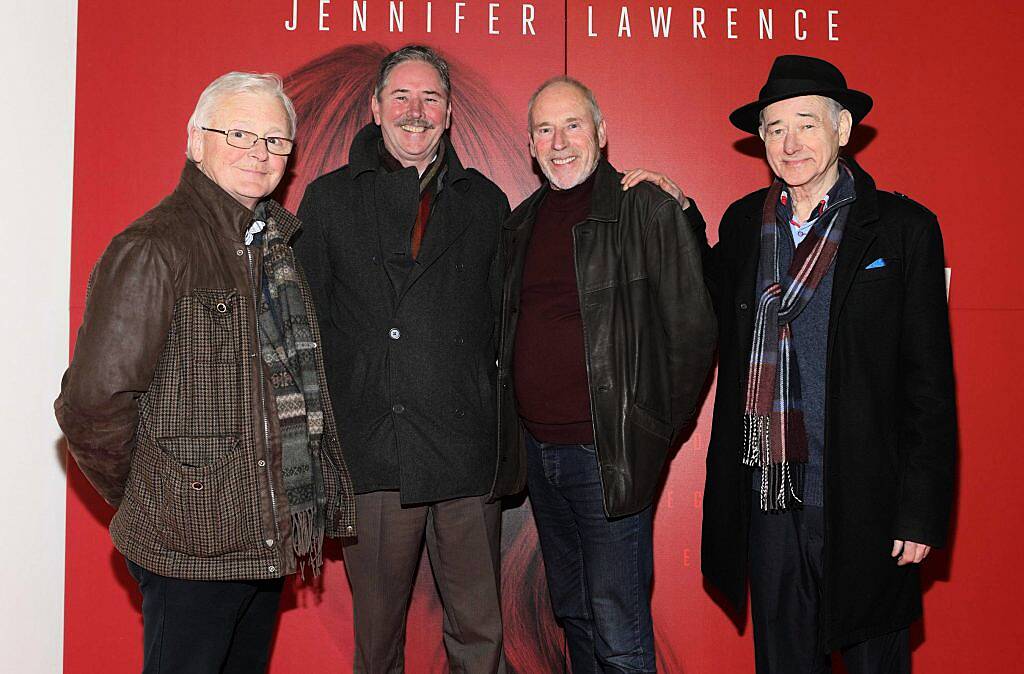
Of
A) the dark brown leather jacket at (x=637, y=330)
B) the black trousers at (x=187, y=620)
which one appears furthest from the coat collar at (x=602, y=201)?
the black trousers at (x=187, y=620)

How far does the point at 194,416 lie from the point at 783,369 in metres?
1.50

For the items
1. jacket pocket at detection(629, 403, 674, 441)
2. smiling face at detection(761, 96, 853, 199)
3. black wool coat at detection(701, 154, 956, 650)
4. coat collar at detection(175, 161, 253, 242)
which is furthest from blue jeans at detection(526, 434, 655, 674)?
coat collar at detection(175, 161, 253, 242)

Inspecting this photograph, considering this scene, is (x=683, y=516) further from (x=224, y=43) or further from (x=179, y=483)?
(x=224, y=43)

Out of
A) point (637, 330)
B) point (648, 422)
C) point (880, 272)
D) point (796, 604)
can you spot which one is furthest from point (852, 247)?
point (796, 604)

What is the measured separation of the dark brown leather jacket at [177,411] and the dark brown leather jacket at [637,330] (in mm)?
Answer: 849

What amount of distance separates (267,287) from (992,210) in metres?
2.65

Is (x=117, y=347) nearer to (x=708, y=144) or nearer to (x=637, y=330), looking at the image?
(x=637, y=330)

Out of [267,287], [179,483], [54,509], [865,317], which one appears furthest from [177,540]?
[865,317]

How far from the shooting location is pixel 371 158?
2.64 metres

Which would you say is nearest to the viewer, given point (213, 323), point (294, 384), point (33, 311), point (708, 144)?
point (213, 323)

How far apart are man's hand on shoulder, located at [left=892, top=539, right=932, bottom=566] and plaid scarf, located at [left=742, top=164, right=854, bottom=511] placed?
28cm

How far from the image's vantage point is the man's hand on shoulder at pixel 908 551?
2227mm

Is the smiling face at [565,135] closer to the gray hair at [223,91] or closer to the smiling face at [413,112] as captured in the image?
the smiling face at [413,112]

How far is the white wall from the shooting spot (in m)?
2.88
